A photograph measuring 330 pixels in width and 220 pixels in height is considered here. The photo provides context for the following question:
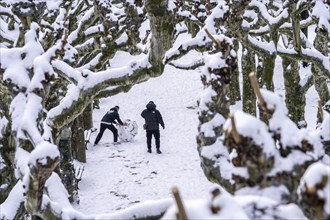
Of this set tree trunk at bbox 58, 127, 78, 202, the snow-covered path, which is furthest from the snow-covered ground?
tree trunk at bbox 58, 127, 78, 202

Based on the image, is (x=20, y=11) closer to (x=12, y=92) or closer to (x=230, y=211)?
(x=12, y=92)

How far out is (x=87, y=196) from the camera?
11680 mm

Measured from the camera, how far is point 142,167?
13.4m

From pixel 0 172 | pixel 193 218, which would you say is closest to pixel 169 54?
pixel 0 172

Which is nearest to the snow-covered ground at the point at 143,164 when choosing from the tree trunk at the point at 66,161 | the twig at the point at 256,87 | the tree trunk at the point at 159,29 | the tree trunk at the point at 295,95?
the tree trunk at the point at 66,161

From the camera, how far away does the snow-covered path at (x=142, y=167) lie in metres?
11.4

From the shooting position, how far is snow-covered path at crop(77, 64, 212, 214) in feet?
37.4

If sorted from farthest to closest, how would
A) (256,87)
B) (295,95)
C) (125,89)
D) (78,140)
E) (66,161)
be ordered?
1. (78,140)
2. (295,95)
3. (66,161)
4. (125,89)
5. (256,87)

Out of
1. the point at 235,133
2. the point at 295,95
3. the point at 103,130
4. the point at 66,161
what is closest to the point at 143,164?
the point at 103,130

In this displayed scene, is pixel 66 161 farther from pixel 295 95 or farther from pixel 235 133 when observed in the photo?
pixel 235 133

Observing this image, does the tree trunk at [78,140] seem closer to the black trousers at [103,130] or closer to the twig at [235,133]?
the black trousers at [103,130]

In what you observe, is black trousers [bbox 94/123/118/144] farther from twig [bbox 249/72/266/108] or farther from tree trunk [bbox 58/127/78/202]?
twig [bbox 249/72/266/108]

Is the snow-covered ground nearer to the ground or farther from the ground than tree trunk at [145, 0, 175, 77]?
nearer to the ground

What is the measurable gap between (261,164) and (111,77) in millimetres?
3817
